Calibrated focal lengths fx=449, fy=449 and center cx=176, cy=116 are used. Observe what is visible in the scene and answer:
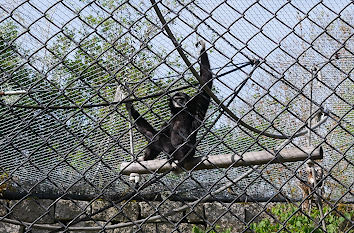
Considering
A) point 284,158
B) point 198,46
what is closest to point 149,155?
point 198,46

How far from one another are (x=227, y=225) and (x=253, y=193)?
0.88m

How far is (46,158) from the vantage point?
13.7 feet

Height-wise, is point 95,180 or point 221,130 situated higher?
point 95,180

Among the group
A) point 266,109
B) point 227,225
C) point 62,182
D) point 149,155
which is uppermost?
point 62,182

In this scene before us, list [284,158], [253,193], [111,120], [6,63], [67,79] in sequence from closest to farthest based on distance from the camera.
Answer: [284,158] < [6,63] < [67,79] < [111,120] < [253,193]

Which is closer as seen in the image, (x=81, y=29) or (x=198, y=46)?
(x=198, y=46)

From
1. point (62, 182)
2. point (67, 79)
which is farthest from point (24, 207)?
point (67, 79)

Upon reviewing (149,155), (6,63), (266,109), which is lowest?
(266,109)

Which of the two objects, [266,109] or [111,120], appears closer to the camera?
[111,120]

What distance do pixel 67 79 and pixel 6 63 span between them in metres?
0.49

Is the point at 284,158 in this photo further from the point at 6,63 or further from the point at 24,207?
the point at 24,207

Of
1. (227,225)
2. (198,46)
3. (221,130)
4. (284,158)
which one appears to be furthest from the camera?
(227,225)

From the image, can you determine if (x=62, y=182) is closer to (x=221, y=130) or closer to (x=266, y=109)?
(x=221, y=130)

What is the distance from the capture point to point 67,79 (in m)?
3.70
